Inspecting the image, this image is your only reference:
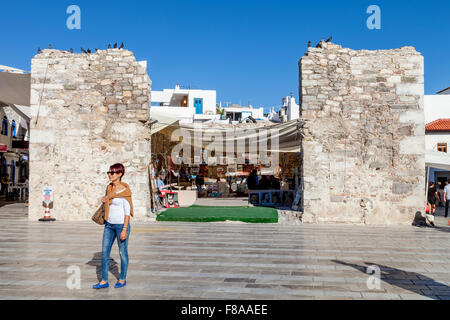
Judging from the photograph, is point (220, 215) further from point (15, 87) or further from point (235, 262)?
point (15, 87)

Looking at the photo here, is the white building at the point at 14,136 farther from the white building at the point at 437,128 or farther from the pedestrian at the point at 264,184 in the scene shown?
the white building at the point at 437,128

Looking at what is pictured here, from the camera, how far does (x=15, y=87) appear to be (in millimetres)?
12156

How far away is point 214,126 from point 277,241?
19.9 feet

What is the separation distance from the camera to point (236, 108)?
63.1 metres

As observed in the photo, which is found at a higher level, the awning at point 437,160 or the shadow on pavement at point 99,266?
the awning at point 437,160

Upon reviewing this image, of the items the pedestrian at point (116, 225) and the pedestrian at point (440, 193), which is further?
the pedestrian at point (440, 193)

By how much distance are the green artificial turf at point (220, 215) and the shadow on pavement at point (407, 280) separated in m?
4.98

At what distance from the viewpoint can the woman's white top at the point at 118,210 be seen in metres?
4.69

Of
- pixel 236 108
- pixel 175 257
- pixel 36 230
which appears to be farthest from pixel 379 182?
pixel 236 108

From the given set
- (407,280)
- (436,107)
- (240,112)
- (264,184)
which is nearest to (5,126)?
(264,184)

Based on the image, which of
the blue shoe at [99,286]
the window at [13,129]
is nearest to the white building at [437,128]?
the blue shoe at [99,286]

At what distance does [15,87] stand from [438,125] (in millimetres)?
23119

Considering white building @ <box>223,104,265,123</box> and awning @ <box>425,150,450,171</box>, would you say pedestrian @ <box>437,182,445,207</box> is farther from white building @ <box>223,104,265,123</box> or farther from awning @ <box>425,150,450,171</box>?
white building @ <box>223,104,265,123</box>

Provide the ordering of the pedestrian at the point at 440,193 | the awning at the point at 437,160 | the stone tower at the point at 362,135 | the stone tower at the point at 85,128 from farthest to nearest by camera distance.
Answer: the pedestrian at the point at 440,193
the awning at the point at 437,160
the stone tower at the point at 85,128
the stone tower at the point at 362,135
